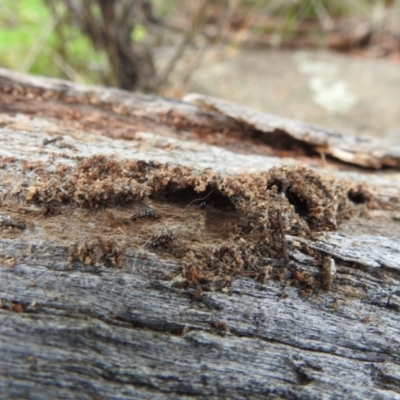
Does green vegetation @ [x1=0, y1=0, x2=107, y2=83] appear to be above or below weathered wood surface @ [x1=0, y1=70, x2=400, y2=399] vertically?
above

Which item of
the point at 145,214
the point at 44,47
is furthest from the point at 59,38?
the point at 145,214

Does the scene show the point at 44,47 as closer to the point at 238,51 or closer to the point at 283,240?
the point at 238,51

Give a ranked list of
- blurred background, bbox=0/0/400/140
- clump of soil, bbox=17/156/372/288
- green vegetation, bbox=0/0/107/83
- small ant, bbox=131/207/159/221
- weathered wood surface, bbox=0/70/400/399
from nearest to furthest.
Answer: weathered wood surface, bbox=0/70/400/399
clump of soil, bbox=17/156/372/288
small ant, bbox=131/207/159/221
blurred background, bbox=0/0/400/140
green vegetation, bbox=0/0/107/83

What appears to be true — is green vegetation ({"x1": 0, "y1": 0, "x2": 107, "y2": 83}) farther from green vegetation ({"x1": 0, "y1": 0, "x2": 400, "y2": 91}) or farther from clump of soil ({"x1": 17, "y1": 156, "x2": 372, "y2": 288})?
clump of soil ({"x1": 17, "y1": 156, "x2": 372, "y2": 288})

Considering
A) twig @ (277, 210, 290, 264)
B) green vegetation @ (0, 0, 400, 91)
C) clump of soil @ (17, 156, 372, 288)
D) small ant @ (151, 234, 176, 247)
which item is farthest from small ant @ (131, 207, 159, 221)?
green vegetation @ (0, 0, 400, 91)

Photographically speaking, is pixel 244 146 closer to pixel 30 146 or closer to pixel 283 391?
pixel 30 146

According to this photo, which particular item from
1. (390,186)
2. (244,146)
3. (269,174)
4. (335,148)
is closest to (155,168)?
(269,174)
